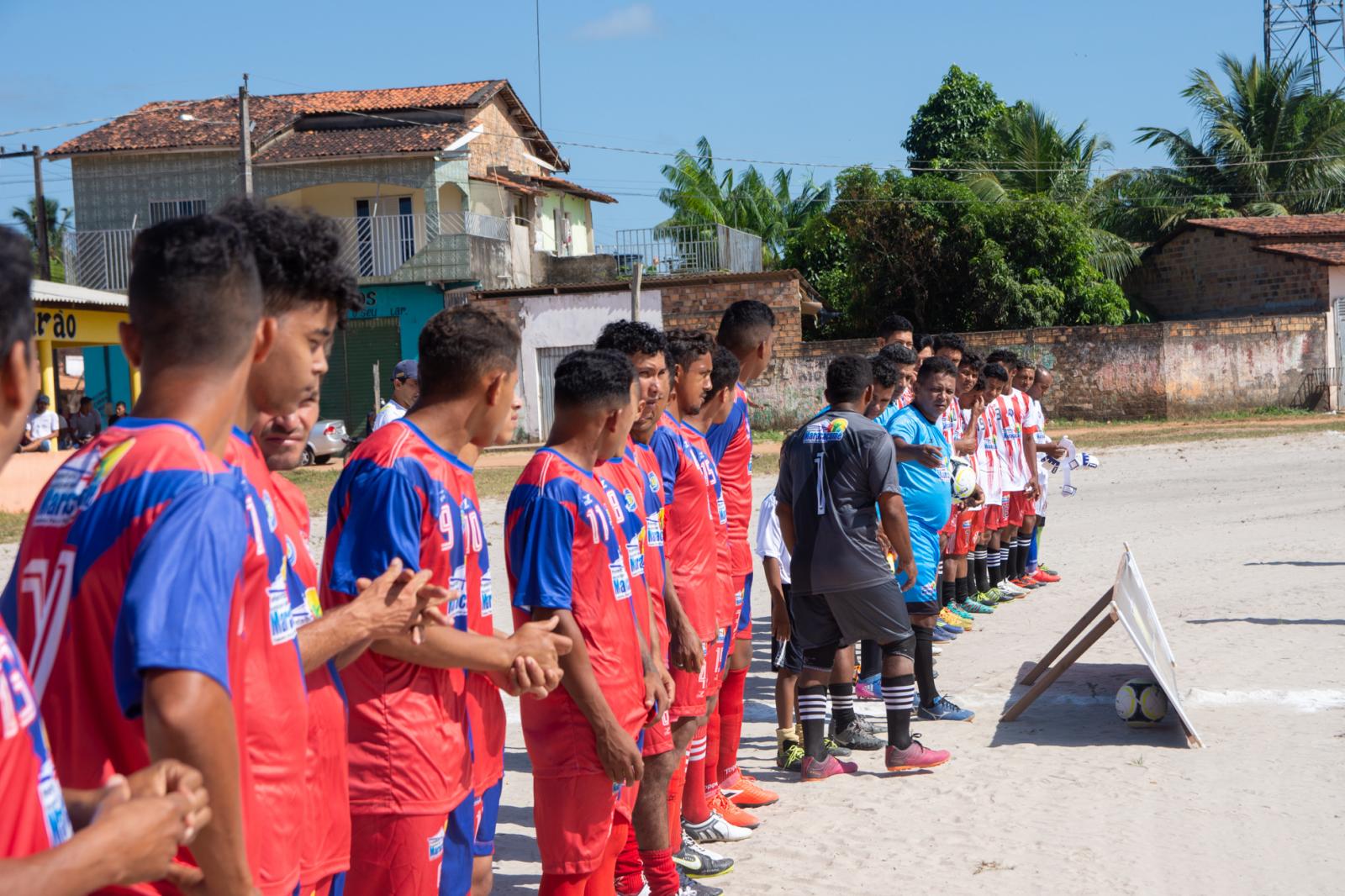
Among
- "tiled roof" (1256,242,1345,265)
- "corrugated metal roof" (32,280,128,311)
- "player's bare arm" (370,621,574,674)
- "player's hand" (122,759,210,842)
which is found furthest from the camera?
"tiled roof" (1256,242,1345,265)

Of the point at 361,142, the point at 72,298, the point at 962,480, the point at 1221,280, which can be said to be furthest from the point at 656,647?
the point at 361,142

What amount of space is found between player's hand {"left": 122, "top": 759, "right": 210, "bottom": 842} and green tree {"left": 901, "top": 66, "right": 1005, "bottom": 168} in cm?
4411

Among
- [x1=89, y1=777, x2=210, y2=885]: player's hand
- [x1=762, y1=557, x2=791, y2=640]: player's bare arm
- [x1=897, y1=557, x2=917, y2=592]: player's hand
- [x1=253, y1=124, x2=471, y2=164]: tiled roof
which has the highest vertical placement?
[x1=253, y1=124, x2=471, y2=164]: tiled roof

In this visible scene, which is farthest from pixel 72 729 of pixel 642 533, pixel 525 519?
pixel 642 533

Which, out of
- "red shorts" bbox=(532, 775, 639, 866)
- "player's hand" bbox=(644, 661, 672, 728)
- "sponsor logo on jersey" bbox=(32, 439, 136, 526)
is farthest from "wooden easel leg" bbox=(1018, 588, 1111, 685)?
"sponsor logo on jersey" bbox=(32, 439, 136, 526)

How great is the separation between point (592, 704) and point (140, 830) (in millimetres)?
2218

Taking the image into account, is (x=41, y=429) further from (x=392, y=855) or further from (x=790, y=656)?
(x=392, y=855)

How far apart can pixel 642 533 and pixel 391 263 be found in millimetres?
32990

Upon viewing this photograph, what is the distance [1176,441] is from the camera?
2575cm

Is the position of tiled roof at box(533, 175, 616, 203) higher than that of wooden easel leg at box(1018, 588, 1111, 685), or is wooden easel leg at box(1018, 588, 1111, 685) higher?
tiled roof at box(533, 175, 616, 203)

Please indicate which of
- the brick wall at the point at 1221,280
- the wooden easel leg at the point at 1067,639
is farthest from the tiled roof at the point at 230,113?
the wooden easel leg at the point at 1067,639

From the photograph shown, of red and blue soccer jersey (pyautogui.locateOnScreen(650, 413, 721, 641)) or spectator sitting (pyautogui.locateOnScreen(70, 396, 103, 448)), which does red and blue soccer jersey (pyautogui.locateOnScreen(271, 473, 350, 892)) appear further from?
spectator sitting (pyautogui.locateOnScreen(70, 396, 103, 448))

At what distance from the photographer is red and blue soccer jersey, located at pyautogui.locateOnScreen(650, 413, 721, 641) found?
18.9 feet

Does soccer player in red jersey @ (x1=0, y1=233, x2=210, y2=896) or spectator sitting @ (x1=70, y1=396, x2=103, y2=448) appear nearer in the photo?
soccer player in red jersey @ (x1=0, y1=233, x2=210, y2=896)
